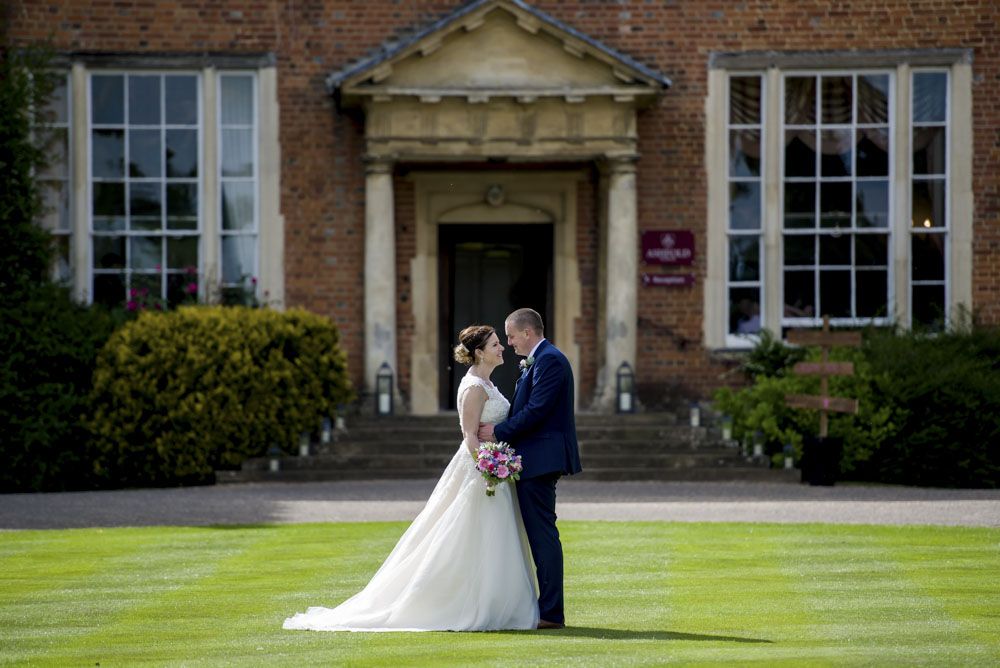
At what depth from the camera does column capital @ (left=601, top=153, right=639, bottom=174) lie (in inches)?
786

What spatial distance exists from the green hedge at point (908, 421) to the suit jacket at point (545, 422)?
375 inches

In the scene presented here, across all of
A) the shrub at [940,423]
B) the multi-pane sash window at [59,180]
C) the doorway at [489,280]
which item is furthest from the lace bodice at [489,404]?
the multi-pane sash window at [59,180]

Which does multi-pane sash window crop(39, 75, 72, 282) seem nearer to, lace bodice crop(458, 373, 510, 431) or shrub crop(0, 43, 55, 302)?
shrub crop(0, 43, 55, 302)

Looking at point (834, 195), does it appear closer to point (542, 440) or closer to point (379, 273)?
point (379, 273)

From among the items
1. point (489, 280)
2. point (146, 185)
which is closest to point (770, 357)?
point (489, 280)

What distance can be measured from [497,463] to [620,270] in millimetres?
11261

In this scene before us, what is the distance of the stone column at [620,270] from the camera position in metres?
20.1

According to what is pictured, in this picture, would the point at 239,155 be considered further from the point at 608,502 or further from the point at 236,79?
the point at 608,502

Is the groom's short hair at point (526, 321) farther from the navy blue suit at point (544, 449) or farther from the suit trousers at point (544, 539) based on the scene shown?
the suit trousers at point (544, 539)

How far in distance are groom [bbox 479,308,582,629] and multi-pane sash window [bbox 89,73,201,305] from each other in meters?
12.2

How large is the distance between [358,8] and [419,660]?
45.5 ft

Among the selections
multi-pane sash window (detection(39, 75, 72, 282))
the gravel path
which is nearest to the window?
the gravel path

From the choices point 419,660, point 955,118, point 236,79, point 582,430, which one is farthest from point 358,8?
point 419,660

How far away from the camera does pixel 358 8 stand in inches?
817
